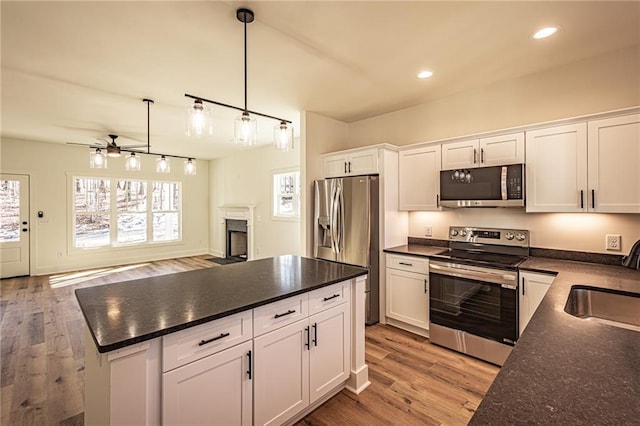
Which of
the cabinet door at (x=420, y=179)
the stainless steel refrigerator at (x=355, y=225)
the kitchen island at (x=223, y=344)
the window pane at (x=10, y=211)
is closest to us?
the kitchen island at (x=223, y=344)

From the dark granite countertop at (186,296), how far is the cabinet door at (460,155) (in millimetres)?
1685

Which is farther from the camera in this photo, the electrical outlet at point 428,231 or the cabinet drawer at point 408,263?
the electrical outlet at point 428,231

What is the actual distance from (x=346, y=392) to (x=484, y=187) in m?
2.22

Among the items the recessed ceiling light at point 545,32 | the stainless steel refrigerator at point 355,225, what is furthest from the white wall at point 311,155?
the recessed ceiling light at point 545,32

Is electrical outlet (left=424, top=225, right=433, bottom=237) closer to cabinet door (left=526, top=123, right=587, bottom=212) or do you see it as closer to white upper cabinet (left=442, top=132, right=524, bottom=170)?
white upper cabinet (left=442, top=132, right=524, bottom=170)

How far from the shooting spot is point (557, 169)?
2494 millimetres

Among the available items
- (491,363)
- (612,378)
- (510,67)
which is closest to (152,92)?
(510,67)

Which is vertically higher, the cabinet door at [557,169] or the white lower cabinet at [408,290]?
the cabinet door at [557,169]

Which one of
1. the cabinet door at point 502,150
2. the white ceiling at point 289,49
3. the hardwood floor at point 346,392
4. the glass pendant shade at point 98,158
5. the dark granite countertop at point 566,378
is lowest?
the hardwood floor at point 346,392

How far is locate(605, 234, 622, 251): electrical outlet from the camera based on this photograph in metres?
2.44

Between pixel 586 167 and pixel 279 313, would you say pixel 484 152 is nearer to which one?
pixel 586 167

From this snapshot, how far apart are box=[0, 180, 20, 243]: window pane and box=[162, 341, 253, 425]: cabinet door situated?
686cm

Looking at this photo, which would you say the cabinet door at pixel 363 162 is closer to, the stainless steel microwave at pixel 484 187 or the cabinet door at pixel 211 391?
the stainless steel microwave at pixel 484 187

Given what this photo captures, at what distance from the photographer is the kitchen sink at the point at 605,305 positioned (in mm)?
1725
